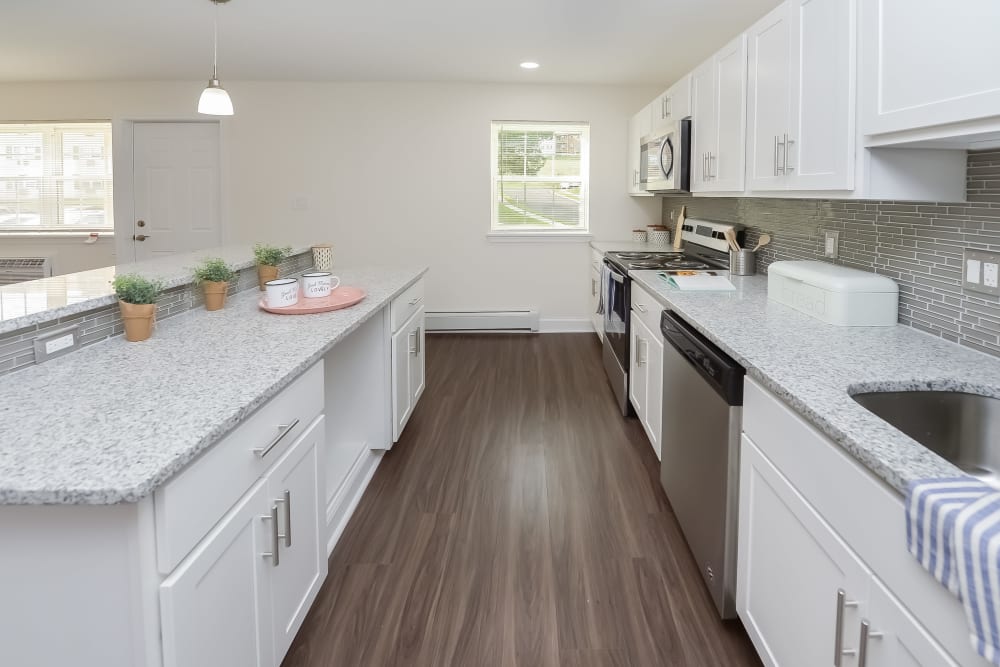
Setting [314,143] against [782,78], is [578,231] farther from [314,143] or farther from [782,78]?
[782,78]

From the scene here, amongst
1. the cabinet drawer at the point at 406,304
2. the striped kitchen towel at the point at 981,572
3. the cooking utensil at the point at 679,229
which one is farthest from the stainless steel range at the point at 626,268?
the striped kitchen towel at the point at 981,572

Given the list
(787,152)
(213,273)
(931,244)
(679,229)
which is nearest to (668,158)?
(679,229)

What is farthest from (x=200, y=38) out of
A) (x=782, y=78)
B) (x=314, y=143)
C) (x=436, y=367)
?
(x=782, y=78)

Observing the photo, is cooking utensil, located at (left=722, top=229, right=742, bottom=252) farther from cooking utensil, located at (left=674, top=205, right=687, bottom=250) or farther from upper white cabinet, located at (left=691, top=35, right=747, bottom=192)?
cooking utensil, located at (left=674, top=205, right=687, bottom=250)

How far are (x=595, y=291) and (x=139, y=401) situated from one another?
14.9 ft

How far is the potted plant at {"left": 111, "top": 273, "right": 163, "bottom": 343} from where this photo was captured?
1.92m

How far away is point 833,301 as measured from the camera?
6.91 feet

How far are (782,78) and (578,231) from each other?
399cm

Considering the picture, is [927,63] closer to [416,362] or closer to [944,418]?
[944,418]

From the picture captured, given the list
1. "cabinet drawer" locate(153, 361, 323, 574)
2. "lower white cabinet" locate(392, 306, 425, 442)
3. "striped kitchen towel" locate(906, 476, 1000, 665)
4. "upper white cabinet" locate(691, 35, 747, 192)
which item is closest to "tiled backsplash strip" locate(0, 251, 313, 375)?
"cabinet drawer" locate(153, 361, 323, 574)

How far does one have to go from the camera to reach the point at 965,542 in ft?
2.76

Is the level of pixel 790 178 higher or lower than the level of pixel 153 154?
lower

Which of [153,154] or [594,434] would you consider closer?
[594,434]

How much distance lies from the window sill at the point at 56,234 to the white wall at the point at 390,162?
0.74 meters
